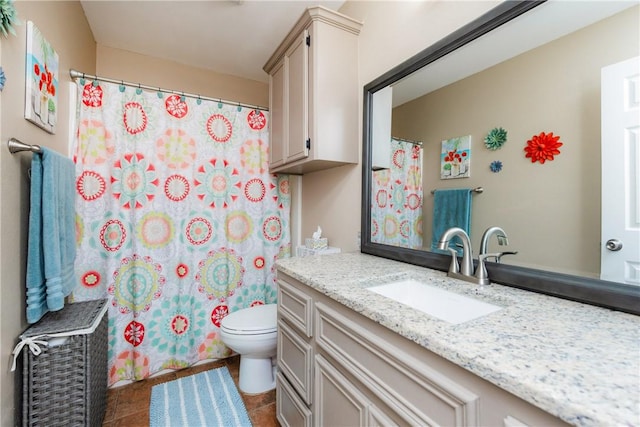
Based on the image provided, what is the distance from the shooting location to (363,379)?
0.81 m

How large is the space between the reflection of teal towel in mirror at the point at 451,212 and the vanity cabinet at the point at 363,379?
61 cm

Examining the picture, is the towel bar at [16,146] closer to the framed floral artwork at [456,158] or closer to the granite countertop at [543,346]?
the granite countertop at [543,346]

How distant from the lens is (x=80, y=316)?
4.27ft

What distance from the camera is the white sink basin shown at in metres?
0.92

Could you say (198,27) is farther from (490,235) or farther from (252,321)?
(490,235)

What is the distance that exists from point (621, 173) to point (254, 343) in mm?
1691

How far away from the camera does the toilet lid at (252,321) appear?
1.61m

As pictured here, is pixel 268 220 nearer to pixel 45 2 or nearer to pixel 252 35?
pixel 252 35

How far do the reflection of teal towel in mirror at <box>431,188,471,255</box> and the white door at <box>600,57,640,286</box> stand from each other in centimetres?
41

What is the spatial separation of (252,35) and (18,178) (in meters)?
1.71

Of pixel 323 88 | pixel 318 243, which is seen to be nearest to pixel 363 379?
pixel 318 243

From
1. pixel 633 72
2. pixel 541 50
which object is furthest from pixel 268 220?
pixel 633 72

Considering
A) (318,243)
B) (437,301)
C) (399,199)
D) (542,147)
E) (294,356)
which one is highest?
(542,147)

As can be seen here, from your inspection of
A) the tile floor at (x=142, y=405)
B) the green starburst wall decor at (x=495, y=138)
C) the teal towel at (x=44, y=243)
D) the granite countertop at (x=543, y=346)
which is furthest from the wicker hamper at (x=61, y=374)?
the green starburst wall decor at (x=495, y=138)
